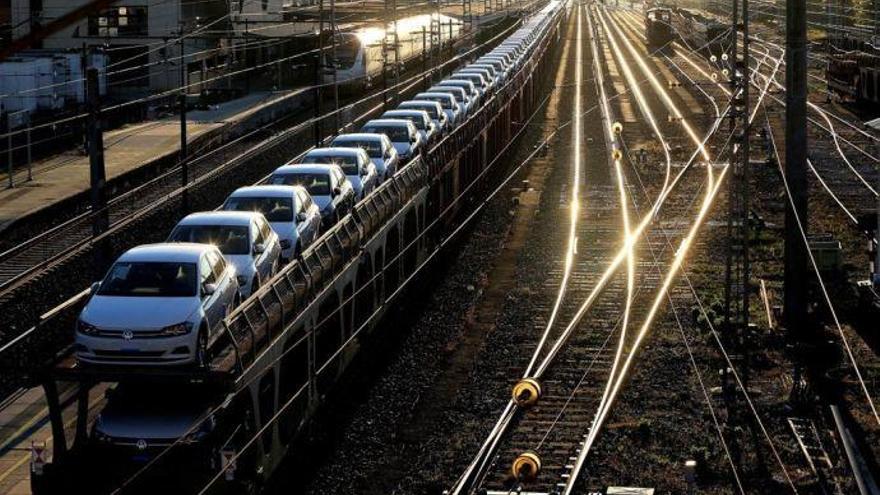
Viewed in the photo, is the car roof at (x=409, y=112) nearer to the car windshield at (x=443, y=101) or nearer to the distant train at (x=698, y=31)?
the car windshield at (x=443, y=101)

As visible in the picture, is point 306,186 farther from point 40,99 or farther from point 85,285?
point 40,99

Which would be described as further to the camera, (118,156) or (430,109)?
(118,156)

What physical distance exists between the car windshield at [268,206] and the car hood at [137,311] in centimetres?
548

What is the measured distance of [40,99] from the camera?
43469mm

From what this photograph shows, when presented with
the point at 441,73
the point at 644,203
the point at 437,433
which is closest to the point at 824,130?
the point at 644,203

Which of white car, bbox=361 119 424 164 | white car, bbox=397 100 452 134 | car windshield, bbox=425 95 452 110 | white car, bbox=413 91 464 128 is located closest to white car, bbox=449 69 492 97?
white car, bbox=413 91 464 128

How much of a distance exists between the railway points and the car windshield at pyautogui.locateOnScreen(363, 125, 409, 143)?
207mm

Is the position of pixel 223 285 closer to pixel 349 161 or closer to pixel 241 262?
pixel 241 262

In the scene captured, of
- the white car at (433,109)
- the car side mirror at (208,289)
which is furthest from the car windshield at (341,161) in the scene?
the car side mirror at (208,289)

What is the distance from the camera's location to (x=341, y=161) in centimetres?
2298

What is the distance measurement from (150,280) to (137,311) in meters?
0.78

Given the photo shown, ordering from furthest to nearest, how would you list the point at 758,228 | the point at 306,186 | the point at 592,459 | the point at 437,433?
the point at 758,228 < the point at 306,186 < the point at 437,433 < the point at 592,459

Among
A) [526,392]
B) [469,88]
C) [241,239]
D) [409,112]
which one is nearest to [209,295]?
[241,239]

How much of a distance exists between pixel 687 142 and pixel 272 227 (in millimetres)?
26469
